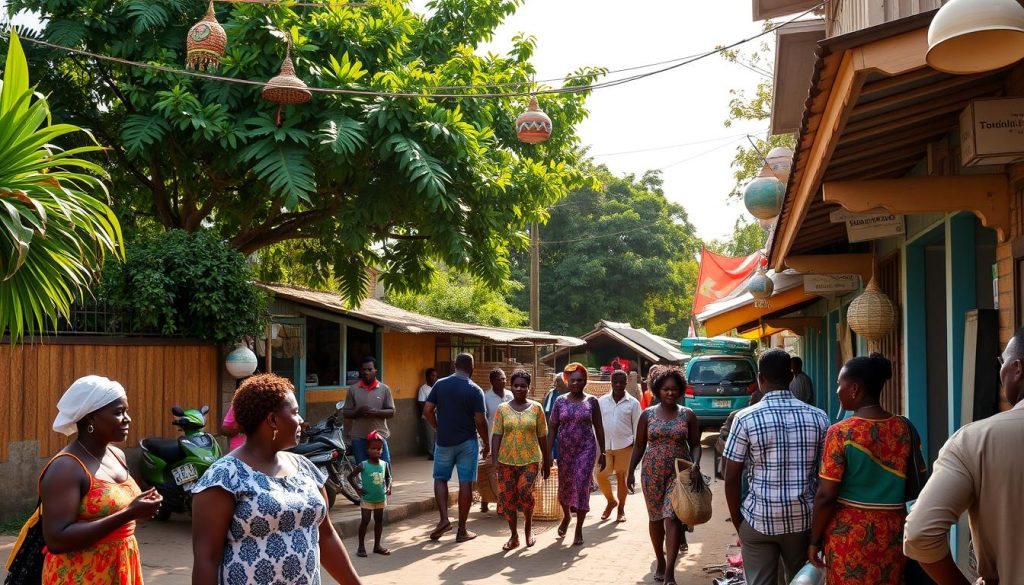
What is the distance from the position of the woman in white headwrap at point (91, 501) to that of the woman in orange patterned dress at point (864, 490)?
3.15m

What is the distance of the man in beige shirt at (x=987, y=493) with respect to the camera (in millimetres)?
2893

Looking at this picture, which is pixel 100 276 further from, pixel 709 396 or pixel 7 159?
pixel 709 396

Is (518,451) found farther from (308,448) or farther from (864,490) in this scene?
(864,490)

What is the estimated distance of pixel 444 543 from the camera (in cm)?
1020

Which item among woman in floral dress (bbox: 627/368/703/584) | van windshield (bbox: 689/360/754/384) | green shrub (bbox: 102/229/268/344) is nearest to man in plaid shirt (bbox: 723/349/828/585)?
woman in floral dress (bbox: 627/368/703/584)

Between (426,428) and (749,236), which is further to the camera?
(749,236)

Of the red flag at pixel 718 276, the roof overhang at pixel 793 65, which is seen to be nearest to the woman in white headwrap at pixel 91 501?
the roof overhang at pixel 793 65

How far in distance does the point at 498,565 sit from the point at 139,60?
8420 mm

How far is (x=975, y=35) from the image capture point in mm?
3309

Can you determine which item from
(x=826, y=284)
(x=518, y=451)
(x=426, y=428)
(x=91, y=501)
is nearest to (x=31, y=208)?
(x=91, y=501)

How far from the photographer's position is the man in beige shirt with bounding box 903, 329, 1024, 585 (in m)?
2.89

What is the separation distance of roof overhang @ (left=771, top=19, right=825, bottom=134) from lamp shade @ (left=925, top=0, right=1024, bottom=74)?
18.0ft

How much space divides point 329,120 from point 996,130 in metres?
9.10

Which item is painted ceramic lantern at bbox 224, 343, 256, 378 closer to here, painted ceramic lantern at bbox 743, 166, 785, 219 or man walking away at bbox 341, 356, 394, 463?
man walking away at bbox 341, 356, 394, 463
